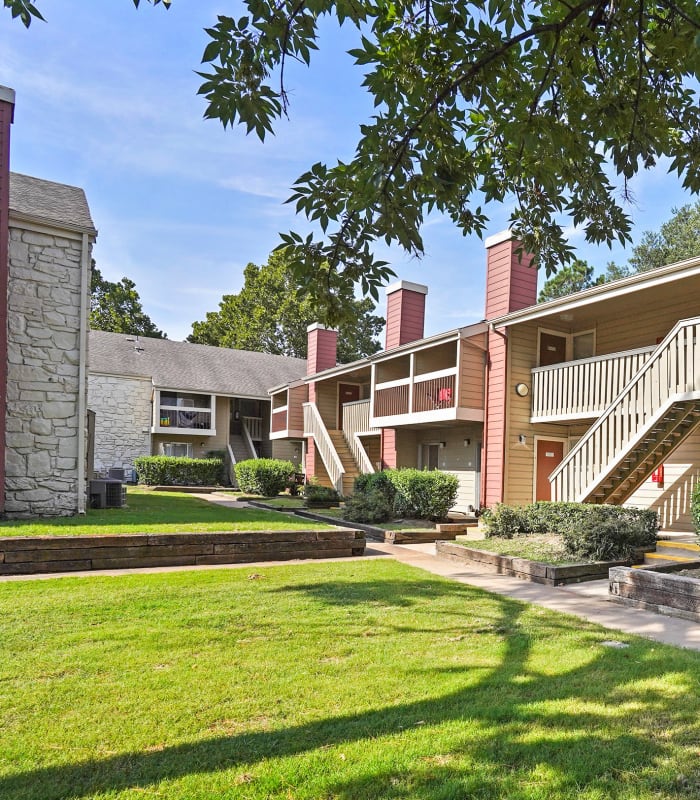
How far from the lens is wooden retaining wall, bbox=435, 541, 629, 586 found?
22.8 feet

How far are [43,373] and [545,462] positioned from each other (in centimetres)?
1112

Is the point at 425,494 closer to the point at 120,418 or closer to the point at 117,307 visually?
the point at 120,418

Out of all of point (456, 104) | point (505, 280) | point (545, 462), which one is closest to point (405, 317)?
point (505, 280)

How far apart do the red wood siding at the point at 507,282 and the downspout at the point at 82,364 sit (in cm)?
930

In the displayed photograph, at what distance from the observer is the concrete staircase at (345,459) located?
18.5m

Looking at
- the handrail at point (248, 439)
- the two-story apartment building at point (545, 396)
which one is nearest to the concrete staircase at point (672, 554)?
the two-story apartment building at point (545, 396)

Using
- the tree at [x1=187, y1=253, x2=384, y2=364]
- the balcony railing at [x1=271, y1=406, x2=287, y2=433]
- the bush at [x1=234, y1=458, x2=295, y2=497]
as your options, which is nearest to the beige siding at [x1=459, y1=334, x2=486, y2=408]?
the bush at [x1=234, y1=458, x2=295, y2=497]

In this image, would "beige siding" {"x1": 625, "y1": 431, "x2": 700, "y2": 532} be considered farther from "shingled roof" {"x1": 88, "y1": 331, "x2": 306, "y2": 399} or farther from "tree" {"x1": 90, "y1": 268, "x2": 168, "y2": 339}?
"tree" {"x1": 90, "y1": 268, "x2": 168, "y2": 339}

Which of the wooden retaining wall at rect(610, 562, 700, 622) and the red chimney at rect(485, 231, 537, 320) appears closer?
the wooden retaining wall at rect(610, 562, 700, 622)

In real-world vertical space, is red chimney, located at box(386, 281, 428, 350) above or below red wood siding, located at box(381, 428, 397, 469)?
above

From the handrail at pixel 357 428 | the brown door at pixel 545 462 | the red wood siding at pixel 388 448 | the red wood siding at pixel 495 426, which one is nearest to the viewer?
the red wood siding at pixel 495 426

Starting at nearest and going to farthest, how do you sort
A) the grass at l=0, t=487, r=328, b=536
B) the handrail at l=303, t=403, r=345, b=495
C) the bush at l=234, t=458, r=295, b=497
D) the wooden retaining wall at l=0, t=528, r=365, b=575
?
the wooden retaining wall at l=0, t=528, r=365, b=575, the grass at l=0, t=487, r=328, b=536, the handrail at l=303, t=403, r=345, b=495, the bush at l=234, t=458, r=295, b=497

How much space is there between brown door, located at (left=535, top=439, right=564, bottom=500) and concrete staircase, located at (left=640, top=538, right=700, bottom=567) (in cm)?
456

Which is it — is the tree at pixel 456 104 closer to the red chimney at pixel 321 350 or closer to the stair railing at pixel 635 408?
the stair railing at pixel 635 408
